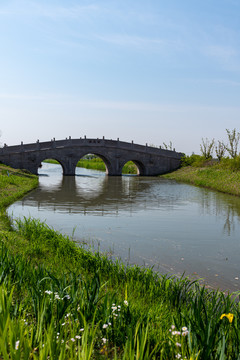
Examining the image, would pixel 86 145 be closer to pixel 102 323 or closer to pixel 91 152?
pixel 91 152

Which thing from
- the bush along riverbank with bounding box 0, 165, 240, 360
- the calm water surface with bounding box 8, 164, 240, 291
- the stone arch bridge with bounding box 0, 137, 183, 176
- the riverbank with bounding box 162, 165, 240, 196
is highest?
the stone arch bridge with bounding box 0, 137, 183, 176

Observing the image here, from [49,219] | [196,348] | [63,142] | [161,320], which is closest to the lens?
[196,348]

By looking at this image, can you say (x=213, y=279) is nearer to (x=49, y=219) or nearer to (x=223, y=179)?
(x=49, y=219)

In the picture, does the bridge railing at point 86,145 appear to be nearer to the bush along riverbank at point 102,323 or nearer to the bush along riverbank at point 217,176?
the bush along riverbank at point 217,176

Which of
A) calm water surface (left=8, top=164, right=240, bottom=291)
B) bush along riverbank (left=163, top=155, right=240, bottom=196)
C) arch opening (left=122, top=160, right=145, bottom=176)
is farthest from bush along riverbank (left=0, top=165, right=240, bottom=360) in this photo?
arch opening (left=122, top=160, right=145, bottom=176)

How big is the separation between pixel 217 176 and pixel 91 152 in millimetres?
18319

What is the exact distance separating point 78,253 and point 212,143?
38.7 meters

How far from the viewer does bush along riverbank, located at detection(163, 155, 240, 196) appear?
1021 inches

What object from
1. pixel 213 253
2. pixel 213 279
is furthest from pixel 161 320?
pixel 213 253

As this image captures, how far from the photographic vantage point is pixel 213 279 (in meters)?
6.75

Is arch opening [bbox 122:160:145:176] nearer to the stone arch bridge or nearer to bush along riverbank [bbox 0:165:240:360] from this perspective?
the stone arch bridge

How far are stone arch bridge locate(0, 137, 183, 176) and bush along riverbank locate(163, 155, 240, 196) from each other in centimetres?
466

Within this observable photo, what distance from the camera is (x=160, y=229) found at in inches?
442

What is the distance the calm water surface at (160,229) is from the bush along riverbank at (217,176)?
711 centimetres
